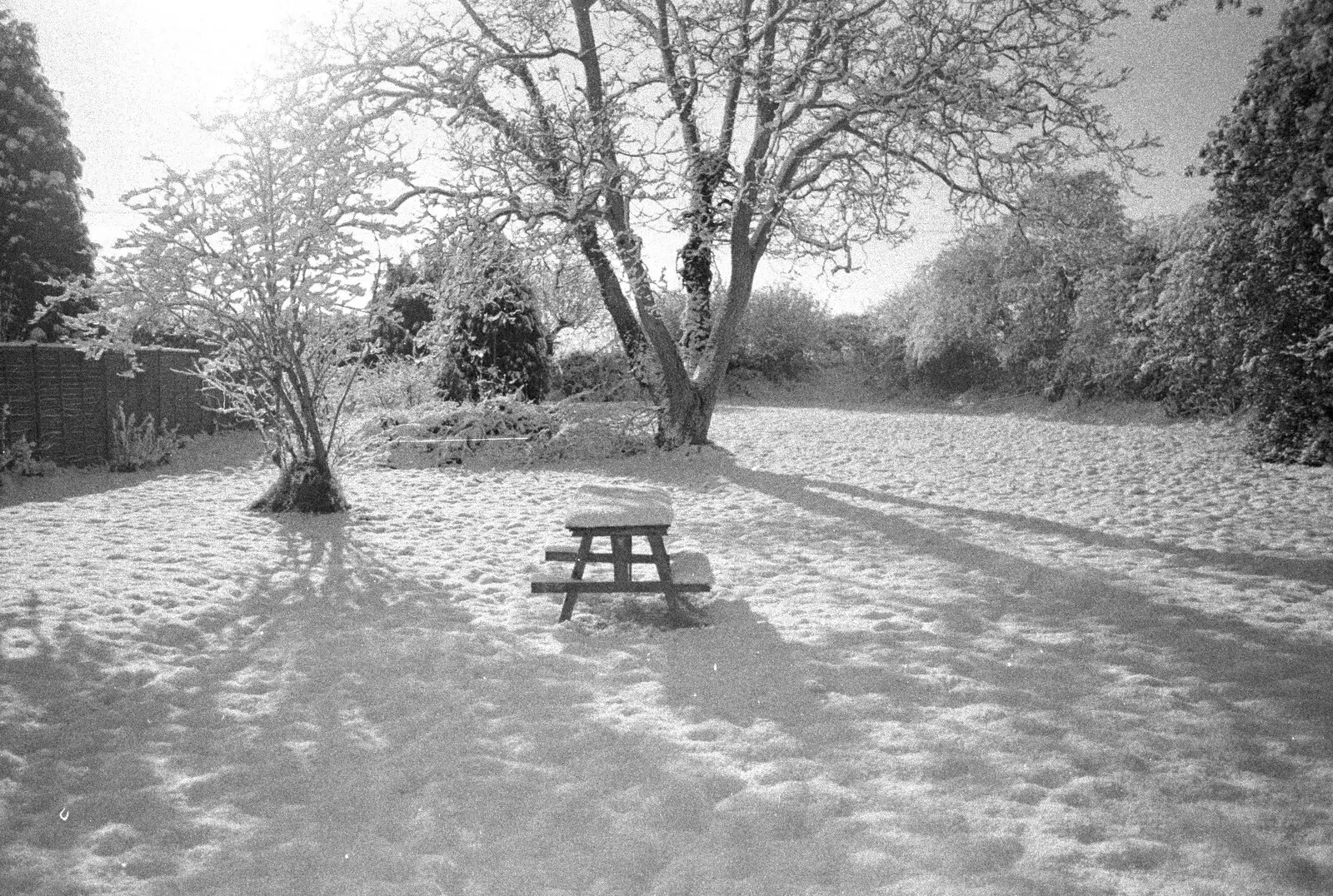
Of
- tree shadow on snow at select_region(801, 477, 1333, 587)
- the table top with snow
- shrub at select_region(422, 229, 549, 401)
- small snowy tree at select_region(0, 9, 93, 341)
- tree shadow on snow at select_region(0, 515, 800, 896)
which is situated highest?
small snowy tree at select_region(0, 9, 93, 341)

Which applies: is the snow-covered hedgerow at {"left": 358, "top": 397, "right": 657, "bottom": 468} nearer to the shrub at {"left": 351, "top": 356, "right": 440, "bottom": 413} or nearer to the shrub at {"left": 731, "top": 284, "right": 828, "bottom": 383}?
the shrub at {"left": 351, "top": 356, "right": 440, "bottom": 413}

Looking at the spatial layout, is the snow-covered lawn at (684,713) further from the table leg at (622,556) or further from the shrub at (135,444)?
the shrub at (135,444)

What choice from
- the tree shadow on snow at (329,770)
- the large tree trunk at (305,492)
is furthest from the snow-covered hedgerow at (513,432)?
the tree shadow on snow at (329,770)

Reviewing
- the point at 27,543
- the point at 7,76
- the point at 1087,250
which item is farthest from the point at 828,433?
the point at 7,76

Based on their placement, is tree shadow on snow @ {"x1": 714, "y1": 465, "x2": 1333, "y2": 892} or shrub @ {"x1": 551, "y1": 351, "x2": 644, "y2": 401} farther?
shrub @ {"x1": 551, "y1": 351, "x2": 644, "y2": 401}

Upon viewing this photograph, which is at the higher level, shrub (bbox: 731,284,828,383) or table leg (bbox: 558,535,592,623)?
shrub (bbox: 731,284,828,383)

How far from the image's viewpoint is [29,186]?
1914 centimetres

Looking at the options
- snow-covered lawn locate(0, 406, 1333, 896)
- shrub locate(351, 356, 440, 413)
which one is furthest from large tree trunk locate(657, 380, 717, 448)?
snow-covered lawn locate(0, 406, 1333, 896)

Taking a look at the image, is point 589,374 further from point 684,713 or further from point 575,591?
point 684,713

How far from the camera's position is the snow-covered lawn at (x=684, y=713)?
2656 millimetres

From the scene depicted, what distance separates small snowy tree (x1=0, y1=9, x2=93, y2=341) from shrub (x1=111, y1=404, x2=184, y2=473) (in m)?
9.03

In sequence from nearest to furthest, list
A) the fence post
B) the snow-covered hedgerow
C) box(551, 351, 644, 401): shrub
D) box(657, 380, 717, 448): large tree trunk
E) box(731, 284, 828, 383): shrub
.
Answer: the fence post
the snow-covered hedgerow
box(657, 380, 717, 448): large tree trunk
box(551, 351, 644, 401): shrub
box(731, 284, 828, 383): shrub

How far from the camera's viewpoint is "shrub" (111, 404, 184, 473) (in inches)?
451

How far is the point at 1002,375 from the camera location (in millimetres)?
23156
